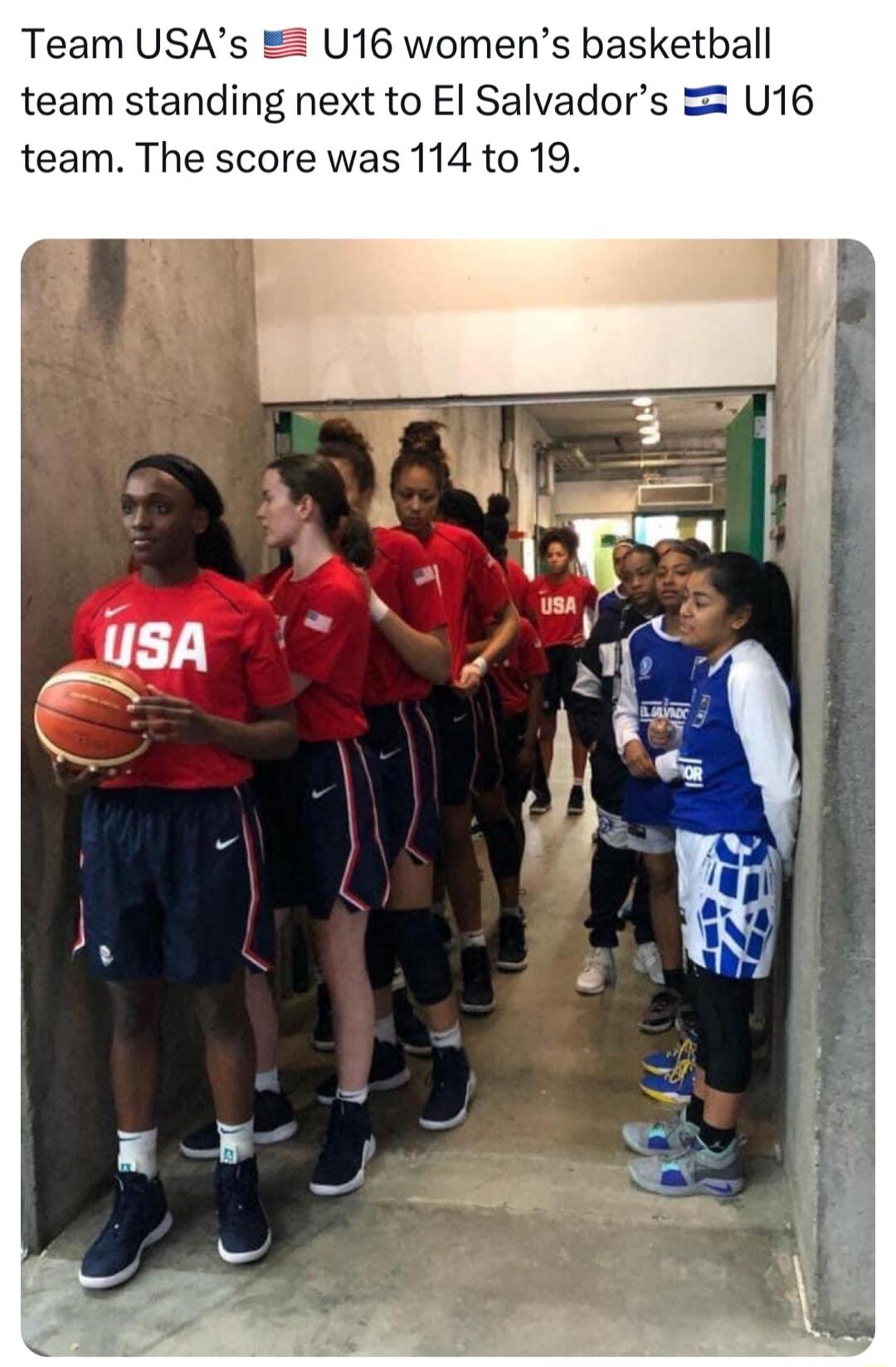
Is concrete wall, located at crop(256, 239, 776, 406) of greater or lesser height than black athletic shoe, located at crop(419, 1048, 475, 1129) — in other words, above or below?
above

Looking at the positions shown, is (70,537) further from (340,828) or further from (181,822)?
(340,828)

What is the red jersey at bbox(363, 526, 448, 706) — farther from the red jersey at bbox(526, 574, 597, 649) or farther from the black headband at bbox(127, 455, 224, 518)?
the red jersey at bbox(526, 574, 597, 649)

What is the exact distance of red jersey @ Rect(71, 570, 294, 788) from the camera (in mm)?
1996

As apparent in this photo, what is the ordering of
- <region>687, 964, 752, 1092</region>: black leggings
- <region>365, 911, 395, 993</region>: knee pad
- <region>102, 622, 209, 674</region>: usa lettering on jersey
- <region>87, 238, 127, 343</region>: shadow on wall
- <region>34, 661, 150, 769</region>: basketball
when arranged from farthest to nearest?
<region>365, 911, 395, 993</region>: knee pad < <region>87, 238, 127, 343</region>: shadow on wall < <region>687, 964, 752, 1092</region>: black leggings < <region>102, 622, 209, 674</region>: usa lettering on jersey < <region>34, 661, 150, 769</region>: basketball

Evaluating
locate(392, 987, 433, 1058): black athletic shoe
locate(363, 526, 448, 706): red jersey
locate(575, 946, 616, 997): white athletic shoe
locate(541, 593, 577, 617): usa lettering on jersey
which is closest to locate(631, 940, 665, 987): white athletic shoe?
locate(575, 946, 616, 997): white athletic shoe

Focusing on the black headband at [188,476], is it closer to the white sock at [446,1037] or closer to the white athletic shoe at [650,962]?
the white sock at [446,1037]

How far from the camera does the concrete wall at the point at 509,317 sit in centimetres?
300

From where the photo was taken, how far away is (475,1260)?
2115 millimetres

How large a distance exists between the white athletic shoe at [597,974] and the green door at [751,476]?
139 centimetres

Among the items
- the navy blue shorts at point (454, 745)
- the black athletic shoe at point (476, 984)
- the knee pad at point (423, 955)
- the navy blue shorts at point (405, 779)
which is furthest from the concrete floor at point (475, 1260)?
the navy blue shorts at point (454, 745)

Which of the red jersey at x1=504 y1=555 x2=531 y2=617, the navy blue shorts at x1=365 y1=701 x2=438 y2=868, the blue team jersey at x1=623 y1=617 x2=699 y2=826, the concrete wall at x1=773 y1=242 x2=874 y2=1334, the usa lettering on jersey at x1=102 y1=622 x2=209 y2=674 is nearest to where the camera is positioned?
the concrete wall at x1=773 y1=242 x2=874 y2=1334

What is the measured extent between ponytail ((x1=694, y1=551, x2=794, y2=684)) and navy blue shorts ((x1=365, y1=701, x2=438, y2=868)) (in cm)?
82
